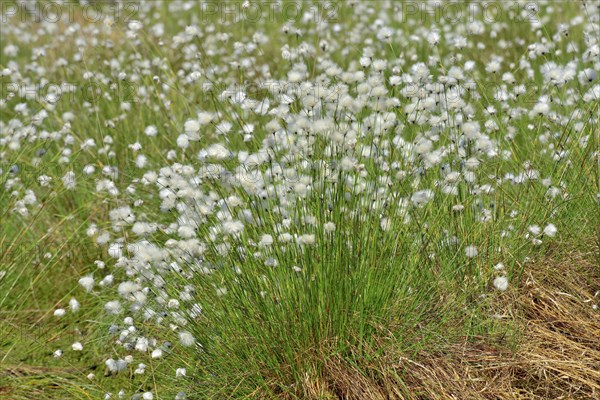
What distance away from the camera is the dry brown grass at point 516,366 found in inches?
117

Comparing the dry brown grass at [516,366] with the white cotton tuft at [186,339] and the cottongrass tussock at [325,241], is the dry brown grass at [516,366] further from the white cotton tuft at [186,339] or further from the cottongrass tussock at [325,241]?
the white cotton tuft at [186,339]

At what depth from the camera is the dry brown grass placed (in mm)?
2980

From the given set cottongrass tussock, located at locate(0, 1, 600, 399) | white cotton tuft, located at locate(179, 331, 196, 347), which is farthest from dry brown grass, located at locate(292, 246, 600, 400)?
white cotton tuft, located at locate(179, 331, 196, 347)

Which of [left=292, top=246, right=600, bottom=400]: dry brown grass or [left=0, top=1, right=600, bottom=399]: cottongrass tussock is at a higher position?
[left=0, top=1, right=600, bottom=399]: cottongrass tussock

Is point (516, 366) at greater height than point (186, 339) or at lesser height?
lesser

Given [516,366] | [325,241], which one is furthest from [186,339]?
[516,366]

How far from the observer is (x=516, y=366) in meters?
3.10

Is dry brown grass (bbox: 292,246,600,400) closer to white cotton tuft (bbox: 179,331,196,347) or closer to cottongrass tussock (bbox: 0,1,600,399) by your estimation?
cottongrass tussock (bbox: 0,1,600,399)

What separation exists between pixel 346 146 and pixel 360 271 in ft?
1.68

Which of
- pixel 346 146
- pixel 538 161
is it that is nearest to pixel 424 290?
pixel 346 146

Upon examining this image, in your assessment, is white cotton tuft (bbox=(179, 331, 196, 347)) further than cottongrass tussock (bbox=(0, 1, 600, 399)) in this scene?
No

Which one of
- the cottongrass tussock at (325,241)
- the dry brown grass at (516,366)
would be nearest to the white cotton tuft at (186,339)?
the cottongrass tussock at (325,241)

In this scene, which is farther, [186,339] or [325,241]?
[325,241]

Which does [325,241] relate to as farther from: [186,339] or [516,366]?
[516,366]
